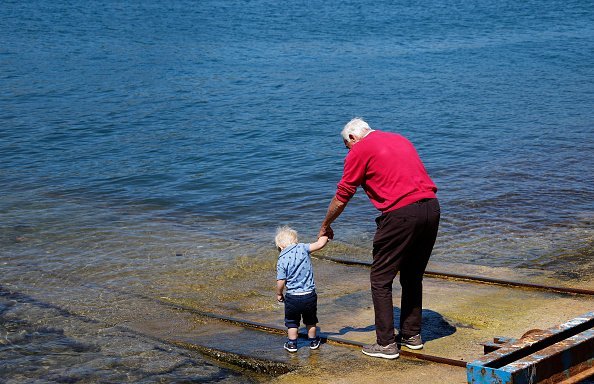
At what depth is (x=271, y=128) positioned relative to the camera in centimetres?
2052

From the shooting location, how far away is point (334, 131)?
20.2m

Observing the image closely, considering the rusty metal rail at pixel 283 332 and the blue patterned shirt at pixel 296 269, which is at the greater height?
the blue patterned shirt at pixel 296 269

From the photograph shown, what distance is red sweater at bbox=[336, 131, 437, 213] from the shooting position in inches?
241

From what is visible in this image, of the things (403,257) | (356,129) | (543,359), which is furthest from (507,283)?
(543,359)

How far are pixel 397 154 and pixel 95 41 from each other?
107 feet

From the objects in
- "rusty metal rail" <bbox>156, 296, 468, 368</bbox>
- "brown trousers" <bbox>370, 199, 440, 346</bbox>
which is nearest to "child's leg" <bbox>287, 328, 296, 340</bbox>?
"rusty metal rail" <bbox>156, 296, 468, 368</bbox>

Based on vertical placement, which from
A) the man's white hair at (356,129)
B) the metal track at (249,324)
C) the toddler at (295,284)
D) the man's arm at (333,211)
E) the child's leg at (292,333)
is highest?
the man's white hair at (356,129)

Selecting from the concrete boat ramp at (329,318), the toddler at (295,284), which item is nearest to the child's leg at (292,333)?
the toddler at (295,284)

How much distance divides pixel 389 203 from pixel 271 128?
1451 centimetres

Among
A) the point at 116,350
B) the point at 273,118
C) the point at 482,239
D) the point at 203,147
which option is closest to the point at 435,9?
the point at 273,118

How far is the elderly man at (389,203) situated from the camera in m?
6.12

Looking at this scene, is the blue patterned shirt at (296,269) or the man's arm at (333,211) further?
the blue patterned shirt at (296,269)

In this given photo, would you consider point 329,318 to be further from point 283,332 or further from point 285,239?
point 285,239

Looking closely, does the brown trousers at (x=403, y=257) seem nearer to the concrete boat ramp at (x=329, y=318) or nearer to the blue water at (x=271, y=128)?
the concrete boat ramp at (x=329, y=318)
